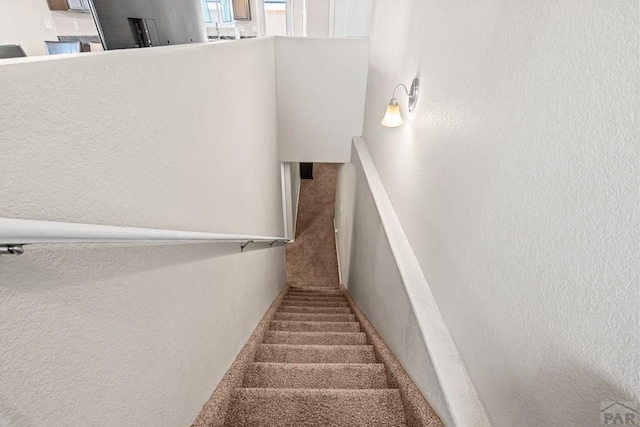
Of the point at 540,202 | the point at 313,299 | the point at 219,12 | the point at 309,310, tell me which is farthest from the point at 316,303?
the point at 219,12

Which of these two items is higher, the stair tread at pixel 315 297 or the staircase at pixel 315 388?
the staircase at pixel 315 388

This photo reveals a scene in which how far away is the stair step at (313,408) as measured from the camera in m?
1.24

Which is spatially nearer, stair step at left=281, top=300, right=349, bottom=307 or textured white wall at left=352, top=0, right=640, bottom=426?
textured white wall at left=352, top=0, right=640, bottom=426

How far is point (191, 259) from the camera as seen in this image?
1105 mm

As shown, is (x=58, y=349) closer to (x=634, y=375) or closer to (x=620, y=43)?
(x=634, y=375)

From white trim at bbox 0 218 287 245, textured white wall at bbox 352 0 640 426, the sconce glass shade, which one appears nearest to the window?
the sconce glass shade

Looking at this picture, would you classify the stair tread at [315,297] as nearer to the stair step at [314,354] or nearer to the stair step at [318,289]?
the stair step at [318,289]

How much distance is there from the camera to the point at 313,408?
127cm

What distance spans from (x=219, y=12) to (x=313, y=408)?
516 centimetres

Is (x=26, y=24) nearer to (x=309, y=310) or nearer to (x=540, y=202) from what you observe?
(x=309, y=310)

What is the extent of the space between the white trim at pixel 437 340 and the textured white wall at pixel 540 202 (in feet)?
0.16

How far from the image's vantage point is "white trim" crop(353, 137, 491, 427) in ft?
3.36

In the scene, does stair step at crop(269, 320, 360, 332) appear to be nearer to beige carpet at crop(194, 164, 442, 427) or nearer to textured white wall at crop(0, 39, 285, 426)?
beige carpet at crop(194, 164, 442, 427)

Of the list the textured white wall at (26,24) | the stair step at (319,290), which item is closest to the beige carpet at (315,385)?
the stair step at (319,290)
